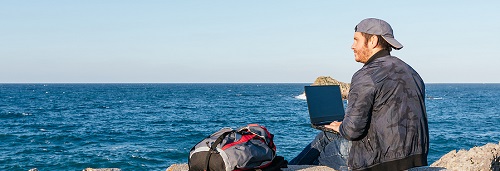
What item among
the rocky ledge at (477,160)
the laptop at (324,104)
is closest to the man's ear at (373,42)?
the laptop at (324,104)

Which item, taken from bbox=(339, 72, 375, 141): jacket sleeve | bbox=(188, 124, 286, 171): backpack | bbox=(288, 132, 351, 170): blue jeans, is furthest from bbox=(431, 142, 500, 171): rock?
bbox=(339, 72, 375, 141): jacket sleeve

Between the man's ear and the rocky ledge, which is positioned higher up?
the man's ear

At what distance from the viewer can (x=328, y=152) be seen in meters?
6.52

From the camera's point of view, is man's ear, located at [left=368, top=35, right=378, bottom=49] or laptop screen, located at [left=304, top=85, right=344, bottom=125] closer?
man's ear, located at [left=368, top=35, right=378, bottom=49]

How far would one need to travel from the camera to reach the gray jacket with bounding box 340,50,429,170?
4137 mm

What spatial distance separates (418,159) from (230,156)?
1.98 metres

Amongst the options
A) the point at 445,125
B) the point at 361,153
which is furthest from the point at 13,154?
the point at 445,125

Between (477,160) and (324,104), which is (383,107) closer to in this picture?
(324,104)

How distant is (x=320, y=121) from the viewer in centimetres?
563

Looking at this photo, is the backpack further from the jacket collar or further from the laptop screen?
the jacket collar

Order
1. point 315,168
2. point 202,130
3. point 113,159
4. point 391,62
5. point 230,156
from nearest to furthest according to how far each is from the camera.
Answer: point 391,62, point 230,156, point 315,168, point 113,159, point 202,130

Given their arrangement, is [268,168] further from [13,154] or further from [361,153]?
[13,154]

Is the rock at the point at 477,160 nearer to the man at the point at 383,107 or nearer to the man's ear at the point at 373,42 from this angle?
the man at the point at 383,107

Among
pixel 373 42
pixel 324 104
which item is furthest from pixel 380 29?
pixel 324 104
